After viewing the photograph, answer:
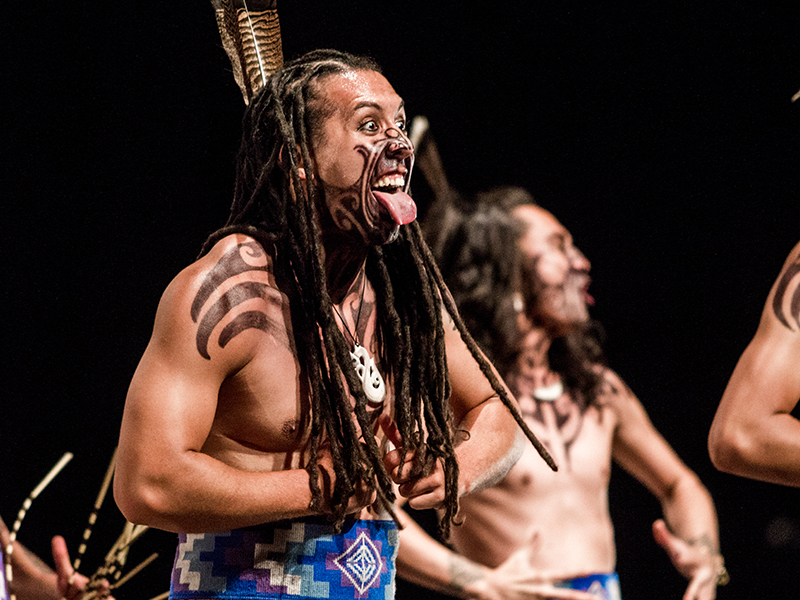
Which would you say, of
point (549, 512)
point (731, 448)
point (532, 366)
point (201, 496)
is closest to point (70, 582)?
point (201, 496)

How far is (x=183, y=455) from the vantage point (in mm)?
1565

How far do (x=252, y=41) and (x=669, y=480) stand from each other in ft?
8.46

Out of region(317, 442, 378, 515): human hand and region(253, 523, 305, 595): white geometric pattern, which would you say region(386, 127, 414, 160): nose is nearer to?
region(317, 442, 378, 515): human hand

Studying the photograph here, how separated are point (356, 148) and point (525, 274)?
2.19m

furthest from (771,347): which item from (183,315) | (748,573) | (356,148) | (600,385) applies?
(748,573)

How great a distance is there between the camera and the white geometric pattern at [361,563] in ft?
5.78

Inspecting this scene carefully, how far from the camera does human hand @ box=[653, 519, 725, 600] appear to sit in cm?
339

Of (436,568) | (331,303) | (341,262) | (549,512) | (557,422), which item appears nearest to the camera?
(331,303)

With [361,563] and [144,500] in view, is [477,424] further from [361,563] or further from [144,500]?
[144,500]

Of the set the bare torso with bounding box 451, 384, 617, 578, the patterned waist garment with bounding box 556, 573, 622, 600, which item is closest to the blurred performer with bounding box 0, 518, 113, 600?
the bare torso with bounding box 451, 384, 617, 578

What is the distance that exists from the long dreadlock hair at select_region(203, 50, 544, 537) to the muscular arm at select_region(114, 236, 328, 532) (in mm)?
98

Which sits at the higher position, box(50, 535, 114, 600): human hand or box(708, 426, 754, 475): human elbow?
box(708, 426, 754, 475): human elbow

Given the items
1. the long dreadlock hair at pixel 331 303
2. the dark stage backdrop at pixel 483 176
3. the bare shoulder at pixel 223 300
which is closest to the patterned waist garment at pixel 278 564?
the long dreadlock hair at pixel 331 303

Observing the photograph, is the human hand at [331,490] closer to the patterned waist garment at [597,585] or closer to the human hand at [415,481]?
the human hand at [415,481]
